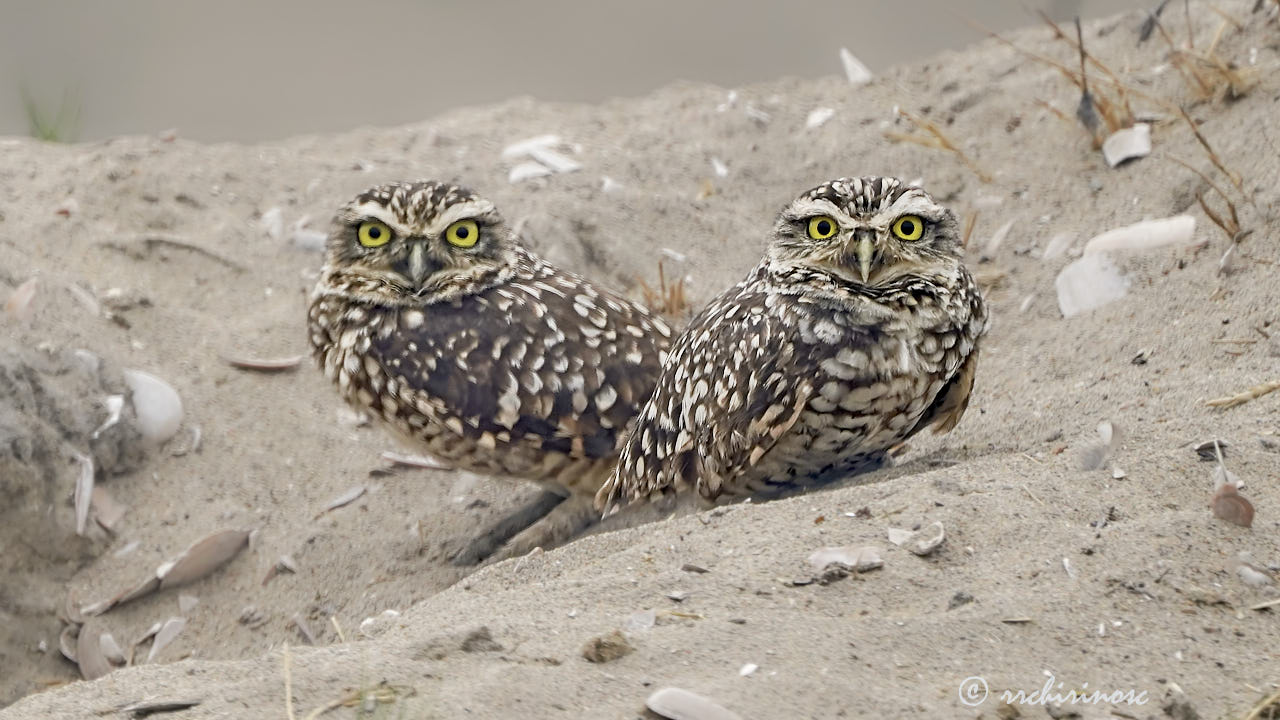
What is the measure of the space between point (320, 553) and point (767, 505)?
2085 mm

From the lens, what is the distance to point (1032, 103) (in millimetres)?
6023

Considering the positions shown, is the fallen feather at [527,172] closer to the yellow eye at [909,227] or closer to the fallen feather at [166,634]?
the fallen feather at [166,634]

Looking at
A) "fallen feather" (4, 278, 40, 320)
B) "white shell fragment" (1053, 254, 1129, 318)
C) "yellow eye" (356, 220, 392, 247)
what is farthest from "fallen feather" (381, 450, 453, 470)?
"white shell fragment" (1053, 254, 1129, 318)

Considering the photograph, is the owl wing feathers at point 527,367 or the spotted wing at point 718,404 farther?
the owl wing feathers at point 527,367

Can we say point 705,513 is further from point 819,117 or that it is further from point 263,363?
point 819,117

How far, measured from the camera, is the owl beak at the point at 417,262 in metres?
4.32

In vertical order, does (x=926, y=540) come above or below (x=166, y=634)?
above

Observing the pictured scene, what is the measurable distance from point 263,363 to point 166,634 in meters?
1.35

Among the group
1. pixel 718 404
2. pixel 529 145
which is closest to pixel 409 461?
pixel 718 404

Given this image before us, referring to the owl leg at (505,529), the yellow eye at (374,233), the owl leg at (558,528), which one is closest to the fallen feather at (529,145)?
the yellow eye at (374,233)

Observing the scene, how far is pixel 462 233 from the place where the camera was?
441 cm


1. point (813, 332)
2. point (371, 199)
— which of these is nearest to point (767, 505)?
point (813, 332)

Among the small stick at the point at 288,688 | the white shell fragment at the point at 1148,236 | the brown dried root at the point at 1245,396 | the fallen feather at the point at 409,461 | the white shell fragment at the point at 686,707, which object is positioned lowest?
the fallen feather at the point at 409,461

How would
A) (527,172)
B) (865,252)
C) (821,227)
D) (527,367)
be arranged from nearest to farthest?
(865,252), (821,227), (527,367), (527,172)
